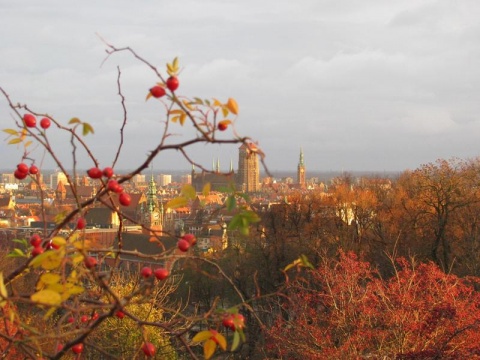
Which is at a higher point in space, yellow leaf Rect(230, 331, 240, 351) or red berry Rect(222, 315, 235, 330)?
red berry Rect(222, 315, 235, 330)

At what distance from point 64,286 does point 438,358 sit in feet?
26.0

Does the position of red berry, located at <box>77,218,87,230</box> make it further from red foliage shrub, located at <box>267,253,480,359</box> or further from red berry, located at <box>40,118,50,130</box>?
red foliage shrub, located at <box>267,253,480,359</box>

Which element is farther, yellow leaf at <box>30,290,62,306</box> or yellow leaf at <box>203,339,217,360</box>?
yellow leaf at <box>203,339,217,360</box>

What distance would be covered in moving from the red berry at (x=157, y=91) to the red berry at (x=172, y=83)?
0.03 m

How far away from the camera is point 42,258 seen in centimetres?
179

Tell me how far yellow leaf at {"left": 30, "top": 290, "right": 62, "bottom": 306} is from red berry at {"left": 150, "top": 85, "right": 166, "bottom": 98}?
693 mm

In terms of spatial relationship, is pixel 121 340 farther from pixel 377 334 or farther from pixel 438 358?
pixel 438 358

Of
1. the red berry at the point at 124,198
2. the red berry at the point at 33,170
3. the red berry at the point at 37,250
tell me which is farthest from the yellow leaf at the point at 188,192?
the red berry at the point at 33,170

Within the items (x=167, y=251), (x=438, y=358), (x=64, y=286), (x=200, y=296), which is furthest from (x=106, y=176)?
(x=200, y=296)

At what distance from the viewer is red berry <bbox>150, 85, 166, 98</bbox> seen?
1961mm

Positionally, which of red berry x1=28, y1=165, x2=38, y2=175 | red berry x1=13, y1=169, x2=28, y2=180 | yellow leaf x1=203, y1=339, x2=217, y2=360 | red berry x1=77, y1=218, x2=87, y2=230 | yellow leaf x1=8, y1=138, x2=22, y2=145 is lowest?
yellow leaf x1=203, y1=339, x2=217, y2=360

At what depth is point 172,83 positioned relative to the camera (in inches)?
76.3

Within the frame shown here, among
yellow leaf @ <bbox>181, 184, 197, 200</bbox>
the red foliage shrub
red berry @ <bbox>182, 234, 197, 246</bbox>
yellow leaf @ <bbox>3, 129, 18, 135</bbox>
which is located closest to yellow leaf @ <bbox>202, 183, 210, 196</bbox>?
yellow leaf @ <bbox>181, 184, 197, 200</bbox>

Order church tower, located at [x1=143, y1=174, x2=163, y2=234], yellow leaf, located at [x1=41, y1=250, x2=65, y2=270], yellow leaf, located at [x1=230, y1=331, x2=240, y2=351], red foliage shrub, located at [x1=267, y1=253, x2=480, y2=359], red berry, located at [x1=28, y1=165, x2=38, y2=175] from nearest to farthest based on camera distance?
1. yellow leaf, located at [x1=41, y1=250, x2=65, y2=270]
2. yellow leaf, located at [x1=230, y1=331, x2=240, y2=351]
3. red berry, located at [x1=28, y1=165, x2=38, y2=175]
4. church tower, located at [x1=143, y1=174, x2=163, y2=234]
5. red foliage shrub, located at [x1=267, y1=253, x2=480, y2=359]
